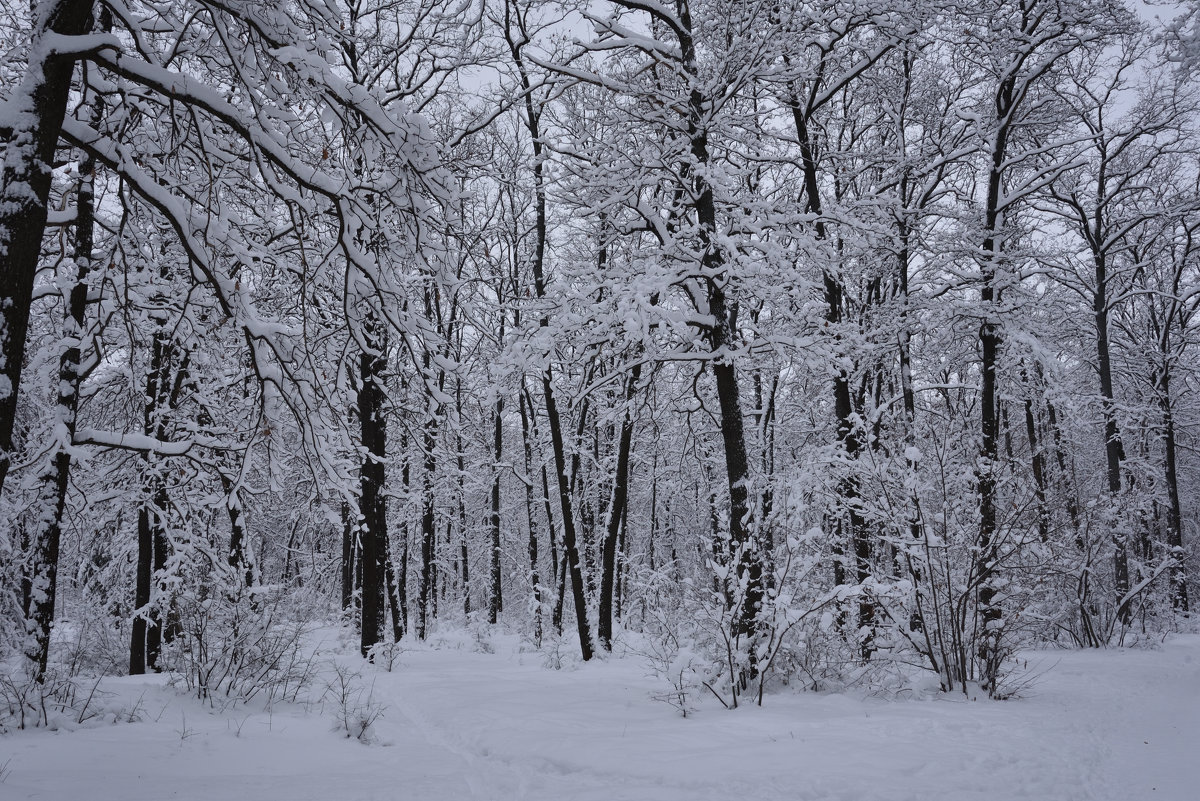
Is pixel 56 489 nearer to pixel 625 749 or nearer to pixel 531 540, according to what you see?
pixel 625 749

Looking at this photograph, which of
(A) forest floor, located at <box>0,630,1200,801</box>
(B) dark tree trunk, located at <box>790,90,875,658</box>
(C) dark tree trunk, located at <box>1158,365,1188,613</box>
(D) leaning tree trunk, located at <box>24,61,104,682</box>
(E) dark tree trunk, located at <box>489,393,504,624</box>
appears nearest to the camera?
(A) forest floor, located at <box>0,630,1200,801</box>

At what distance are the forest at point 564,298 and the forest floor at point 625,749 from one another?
22.1 inches

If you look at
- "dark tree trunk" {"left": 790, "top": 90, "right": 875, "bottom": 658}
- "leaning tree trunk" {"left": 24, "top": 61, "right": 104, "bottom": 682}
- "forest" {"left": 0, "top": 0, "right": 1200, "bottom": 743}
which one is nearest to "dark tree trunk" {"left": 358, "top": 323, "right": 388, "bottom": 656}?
"forest" {"left": 0, "top": 0, "right": 1200, "bottom": 743}

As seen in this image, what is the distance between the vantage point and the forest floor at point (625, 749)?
3.92m

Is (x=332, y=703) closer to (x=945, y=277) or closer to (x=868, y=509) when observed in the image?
(x=868, y=509)

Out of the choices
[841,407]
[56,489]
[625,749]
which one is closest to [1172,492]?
[841,407]

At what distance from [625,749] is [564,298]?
17.2 feet

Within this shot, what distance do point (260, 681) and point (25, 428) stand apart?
7.32m

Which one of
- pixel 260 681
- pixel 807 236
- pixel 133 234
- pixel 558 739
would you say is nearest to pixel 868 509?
pixel 807 236

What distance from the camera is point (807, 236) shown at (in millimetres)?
7926

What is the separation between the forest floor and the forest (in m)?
0.56

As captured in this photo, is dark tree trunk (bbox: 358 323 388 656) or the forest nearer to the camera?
the forest

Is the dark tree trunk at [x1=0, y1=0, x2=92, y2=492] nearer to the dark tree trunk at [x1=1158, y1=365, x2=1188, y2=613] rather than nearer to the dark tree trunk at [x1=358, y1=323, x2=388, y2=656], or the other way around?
the dark tree trunk at [x1=358, y1=323, x2=388, y2=656]

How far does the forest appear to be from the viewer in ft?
13.5
